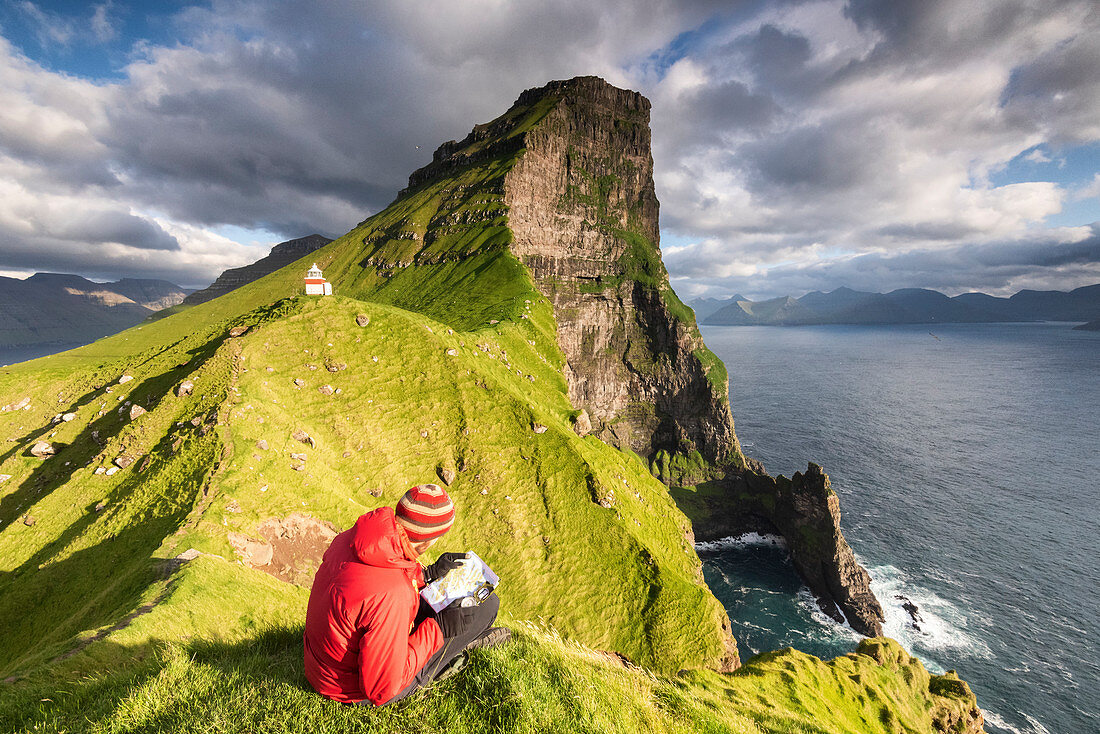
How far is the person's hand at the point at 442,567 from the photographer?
646 cm

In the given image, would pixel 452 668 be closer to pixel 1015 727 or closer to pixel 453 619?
pixel 453 619

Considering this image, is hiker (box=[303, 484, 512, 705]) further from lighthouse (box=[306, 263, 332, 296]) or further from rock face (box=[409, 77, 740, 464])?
rock face (box=[409, 77, 740, 464])

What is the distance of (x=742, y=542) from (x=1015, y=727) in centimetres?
3575

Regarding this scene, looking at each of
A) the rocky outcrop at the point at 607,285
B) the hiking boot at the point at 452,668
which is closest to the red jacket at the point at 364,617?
the hiking boot at the point at 452,668

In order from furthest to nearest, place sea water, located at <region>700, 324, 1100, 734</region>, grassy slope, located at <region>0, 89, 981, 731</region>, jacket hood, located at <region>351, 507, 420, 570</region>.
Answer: sea water, located at <region>700, 324, 1100, 734</region> → grassy slope, located at <region>0, 89, 981, 731</region> → jacket hood, located at <region>351, 507, 420, 570</region>

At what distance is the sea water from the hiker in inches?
2472

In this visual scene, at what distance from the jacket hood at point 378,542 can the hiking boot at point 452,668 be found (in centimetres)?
203

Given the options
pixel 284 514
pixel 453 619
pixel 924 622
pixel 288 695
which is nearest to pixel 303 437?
pixel 284 514

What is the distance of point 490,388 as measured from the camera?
31.5 meters

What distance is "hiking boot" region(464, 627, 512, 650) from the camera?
6484 mm

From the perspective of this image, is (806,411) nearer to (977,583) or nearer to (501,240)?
(977,583)

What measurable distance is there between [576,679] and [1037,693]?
75.5 metres

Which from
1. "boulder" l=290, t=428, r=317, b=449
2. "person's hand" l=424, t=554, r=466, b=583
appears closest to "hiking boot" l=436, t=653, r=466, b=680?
"person's hand" l=424, t=554, r=466, b=583

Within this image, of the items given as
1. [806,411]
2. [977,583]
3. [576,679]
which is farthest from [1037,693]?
[806,411]
